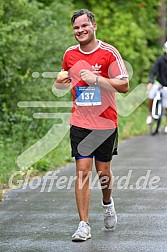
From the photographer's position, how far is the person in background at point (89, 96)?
25.1 feet

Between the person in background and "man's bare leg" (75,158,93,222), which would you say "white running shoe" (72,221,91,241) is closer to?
the person in background

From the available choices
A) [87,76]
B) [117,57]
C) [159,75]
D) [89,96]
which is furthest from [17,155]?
[159,75]

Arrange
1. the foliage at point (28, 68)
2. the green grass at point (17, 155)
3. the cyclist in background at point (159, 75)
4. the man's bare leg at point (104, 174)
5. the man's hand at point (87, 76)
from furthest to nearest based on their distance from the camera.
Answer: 1. the cyclist in background at point (159, 75)
2. the foliage at point (28, 68)
3. the green grass at point (17, 155)
4. the man's bare leg at point (104, 174)
5. the man's hand at point (87, 76)

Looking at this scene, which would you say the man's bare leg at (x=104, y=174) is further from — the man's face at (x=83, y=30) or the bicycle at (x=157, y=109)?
the bicycle at (x=157, y=109)

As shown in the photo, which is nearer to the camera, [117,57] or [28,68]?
[117,57]

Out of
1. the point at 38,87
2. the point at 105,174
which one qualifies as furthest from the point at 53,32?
the point at 105,174

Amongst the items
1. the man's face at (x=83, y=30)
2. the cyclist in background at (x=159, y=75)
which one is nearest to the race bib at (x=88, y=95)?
the man's face at (x=83, y=30)

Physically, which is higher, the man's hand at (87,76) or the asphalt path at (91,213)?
the man's hand at (87,76)

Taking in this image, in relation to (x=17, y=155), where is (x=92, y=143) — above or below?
above

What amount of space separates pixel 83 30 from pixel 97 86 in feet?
1.81

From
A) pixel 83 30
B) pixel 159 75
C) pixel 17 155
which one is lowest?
pixel 159 75

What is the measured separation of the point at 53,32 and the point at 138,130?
202 inches

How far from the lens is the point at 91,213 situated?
899cm

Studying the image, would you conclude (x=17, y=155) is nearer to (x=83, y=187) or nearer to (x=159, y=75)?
(x=83, y=187)
